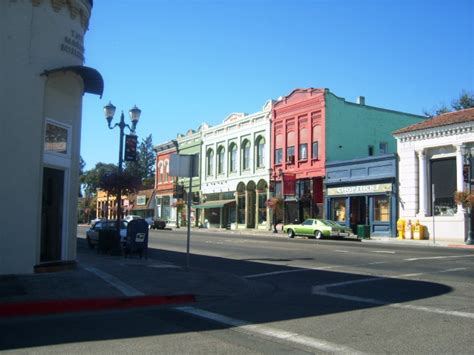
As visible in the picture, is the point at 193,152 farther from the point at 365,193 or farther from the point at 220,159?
the point at 365,193

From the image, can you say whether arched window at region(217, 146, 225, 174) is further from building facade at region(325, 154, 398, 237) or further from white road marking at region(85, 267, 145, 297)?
white road marking at region(85, 267, 145, 297)

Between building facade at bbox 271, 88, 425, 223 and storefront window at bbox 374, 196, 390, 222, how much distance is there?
560 centimetres

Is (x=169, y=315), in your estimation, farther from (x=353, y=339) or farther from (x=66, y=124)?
(x=66, y=124)

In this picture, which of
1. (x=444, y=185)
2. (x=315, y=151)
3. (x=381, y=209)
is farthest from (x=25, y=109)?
(x=315, y=151)

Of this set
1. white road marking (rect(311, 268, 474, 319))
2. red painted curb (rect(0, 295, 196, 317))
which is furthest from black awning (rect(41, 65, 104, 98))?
white road marking (rect(311, 268, 474, 319))

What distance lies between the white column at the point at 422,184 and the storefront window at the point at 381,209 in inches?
107

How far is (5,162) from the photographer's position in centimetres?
1173

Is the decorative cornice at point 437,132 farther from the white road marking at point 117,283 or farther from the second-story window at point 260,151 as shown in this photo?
the white road marking at point 117,283

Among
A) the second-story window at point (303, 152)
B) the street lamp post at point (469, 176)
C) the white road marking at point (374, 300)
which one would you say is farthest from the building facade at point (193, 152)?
the white road marking at point (374, 300)

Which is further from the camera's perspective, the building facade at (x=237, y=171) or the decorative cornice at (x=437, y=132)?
the building facade at (x=237, y=171)

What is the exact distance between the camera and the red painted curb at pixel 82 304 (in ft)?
28.6

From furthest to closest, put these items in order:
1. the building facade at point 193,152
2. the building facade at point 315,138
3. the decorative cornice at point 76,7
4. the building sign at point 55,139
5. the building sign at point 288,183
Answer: the building facade at point 193,152 < the building sign at point 288,183 < the building facade at point 315,138 < the building sign at point 55,139 < the decorative cornice at point 76,7

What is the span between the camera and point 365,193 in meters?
39.0

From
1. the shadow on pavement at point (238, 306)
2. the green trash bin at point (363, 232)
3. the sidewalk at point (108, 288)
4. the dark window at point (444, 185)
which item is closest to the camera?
the shadow on pavement at point (238, 306)
